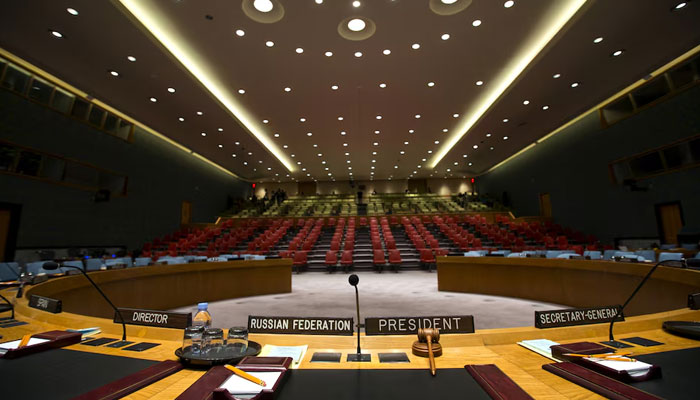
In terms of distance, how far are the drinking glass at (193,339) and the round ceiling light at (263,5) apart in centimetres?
566

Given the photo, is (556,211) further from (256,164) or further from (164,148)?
(164,148)

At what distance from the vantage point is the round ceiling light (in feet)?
16.9

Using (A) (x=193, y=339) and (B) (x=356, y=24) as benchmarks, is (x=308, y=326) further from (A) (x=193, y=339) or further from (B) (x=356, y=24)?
(B) (x=356, y=24)

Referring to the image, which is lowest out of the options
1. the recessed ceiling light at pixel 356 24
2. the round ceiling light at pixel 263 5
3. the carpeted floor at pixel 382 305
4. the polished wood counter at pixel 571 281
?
the carpeted floor at pixel 382 305

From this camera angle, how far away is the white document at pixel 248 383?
2.31ft

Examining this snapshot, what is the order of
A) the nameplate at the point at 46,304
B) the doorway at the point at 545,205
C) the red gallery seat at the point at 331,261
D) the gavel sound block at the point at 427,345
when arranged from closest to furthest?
the gavel sound block at the point at 427,345 → the nameplate at the point at 46,304 → the red gallery seat at the point at 331,261 → the doorway at the point at 545,205

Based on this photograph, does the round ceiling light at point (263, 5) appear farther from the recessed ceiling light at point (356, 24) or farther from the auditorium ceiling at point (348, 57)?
the recessed ceiling light at point (356, 24)

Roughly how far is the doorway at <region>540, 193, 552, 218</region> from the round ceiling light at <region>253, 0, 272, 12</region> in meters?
12.9

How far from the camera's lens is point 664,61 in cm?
664

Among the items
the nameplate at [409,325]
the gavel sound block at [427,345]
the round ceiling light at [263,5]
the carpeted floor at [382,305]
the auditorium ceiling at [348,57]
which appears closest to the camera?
the gavel sound block at [427,345]

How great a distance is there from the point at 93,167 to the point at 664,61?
15013mm

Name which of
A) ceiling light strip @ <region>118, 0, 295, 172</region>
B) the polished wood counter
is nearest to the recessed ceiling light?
ceiling light strip @ <region>118, 0, 295, 172</region>

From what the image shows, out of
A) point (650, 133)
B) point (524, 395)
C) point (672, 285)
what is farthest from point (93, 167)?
point (650, 133)

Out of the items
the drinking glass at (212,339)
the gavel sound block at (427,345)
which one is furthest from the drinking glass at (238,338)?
the gavel sound block at (427,345)
